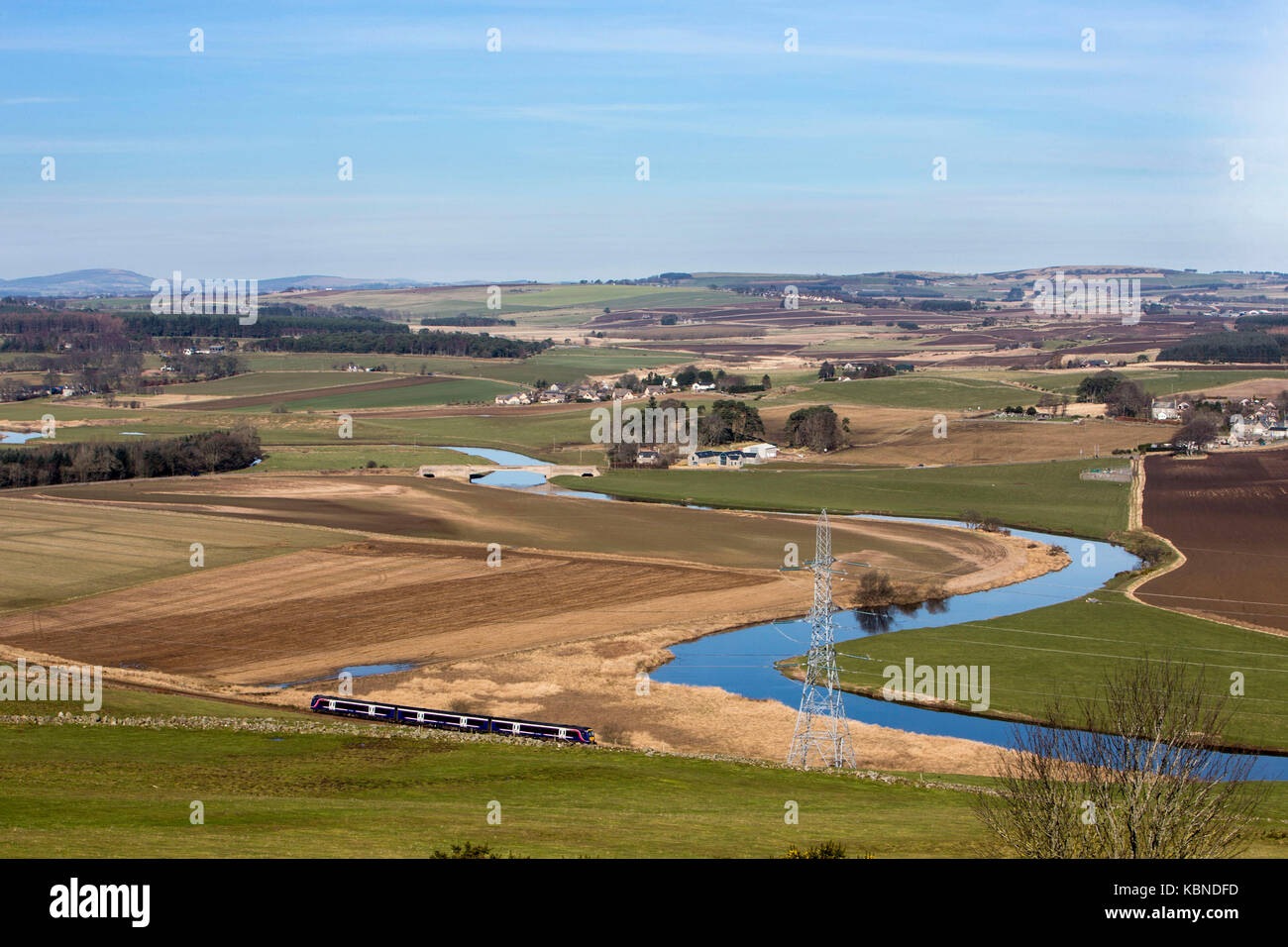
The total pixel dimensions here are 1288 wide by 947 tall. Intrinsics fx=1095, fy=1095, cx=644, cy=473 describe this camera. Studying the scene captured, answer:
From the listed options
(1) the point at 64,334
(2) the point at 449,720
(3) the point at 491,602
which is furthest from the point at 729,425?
(1) the point at 64,334

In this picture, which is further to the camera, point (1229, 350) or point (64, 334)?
point (64, 334)

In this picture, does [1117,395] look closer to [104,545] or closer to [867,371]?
[867,371]

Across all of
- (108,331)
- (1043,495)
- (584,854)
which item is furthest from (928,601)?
(108,331)

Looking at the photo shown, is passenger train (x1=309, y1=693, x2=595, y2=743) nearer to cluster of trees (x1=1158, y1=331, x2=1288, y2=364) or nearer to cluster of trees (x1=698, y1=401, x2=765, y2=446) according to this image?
cluster of trees (x1=698, y1=401, x2=765, y2=446)

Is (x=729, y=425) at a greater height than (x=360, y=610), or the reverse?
(x=729, y=425)

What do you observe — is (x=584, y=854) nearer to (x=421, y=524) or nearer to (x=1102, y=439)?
(x=421, y=524)

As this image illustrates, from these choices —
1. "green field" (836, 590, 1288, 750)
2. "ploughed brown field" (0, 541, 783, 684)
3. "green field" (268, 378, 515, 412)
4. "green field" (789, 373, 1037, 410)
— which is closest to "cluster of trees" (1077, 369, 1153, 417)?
"green field" (789, 373, 1037, 410)

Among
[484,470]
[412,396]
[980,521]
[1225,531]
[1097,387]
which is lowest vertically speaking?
[980,521]
